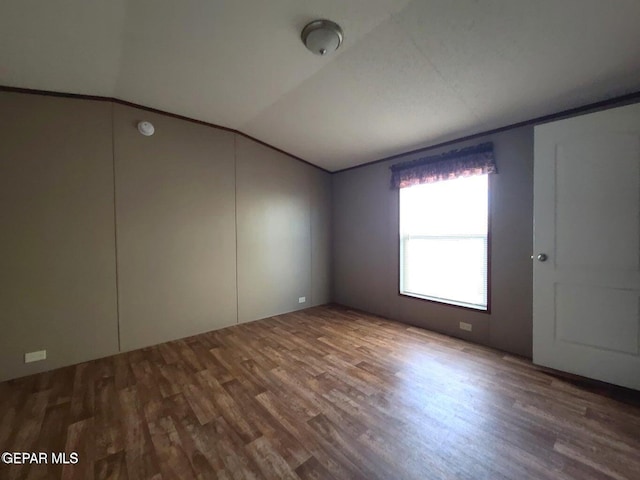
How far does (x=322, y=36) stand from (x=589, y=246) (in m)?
2.55

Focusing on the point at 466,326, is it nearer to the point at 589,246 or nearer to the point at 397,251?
the point at 397,251

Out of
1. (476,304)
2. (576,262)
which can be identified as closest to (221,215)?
(476,304)

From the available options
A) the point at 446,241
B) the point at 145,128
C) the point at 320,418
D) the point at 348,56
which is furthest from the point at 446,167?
the point at 145,128

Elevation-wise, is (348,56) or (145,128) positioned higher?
(348,56)

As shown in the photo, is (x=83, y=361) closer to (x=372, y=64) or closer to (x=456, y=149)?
(x=372, y=64)

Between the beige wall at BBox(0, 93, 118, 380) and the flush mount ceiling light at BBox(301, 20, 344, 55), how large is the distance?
7.22 feet

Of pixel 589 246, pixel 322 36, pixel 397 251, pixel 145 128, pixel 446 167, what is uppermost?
pixel 322 36

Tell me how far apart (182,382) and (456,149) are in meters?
3.57

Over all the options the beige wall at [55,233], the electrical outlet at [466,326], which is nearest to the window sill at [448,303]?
the electrical outlet at [466,326]

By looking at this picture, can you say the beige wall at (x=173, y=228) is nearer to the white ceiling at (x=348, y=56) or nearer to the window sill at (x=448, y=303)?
the white ceiling at (x=348, y=56)

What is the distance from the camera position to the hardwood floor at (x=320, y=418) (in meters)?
1.31

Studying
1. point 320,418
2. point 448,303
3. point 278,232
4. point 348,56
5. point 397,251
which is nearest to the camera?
point 320,418

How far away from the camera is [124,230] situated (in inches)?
104

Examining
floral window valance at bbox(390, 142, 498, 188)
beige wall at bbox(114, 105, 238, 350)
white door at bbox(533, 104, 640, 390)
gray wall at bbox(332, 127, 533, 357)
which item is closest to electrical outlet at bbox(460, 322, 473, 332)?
gray wall at bbox(332, 127, 533, 357)
